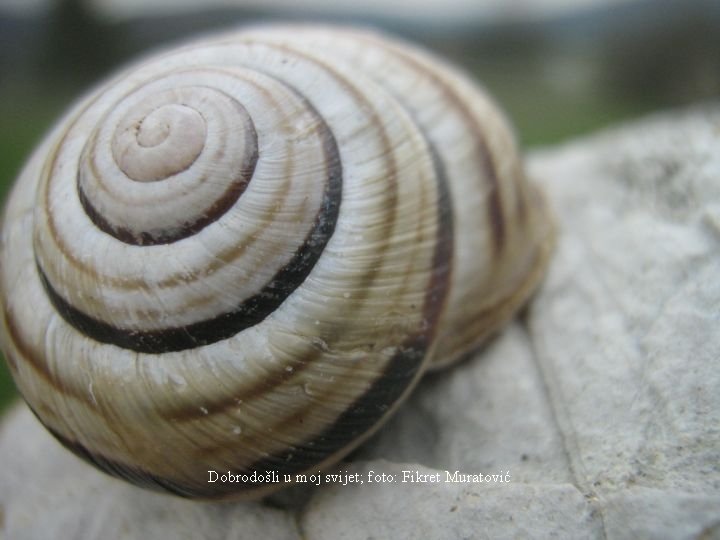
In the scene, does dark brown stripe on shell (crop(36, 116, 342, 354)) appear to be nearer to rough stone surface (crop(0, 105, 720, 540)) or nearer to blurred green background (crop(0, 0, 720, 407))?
rough stone surface (crop(0, 105, 720, 540))

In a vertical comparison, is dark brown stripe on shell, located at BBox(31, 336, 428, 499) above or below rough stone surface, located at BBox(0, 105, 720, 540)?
above

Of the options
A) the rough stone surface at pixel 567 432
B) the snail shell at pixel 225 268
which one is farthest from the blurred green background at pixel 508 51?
the snail shell at pixel 225 268

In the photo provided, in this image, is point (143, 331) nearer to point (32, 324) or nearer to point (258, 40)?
point (32, 324)

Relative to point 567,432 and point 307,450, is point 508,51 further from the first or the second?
point 307,450

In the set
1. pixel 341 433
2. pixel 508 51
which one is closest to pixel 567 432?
pixel 341 433

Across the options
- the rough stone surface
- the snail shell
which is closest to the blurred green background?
the rough stone surface
